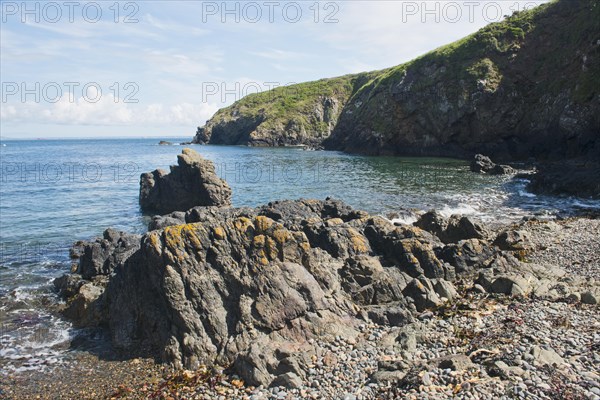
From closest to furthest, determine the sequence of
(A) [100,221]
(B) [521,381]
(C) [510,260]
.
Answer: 1. (B) [521,381]
2. (C) [510,260]
3. (A) [100,221]

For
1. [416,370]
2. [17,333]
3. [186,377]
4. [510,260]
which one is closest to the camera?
[416,370]

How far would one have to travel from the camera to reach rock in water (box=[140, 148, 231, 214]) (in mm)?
41406

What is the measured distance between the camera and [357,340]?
1436 cm

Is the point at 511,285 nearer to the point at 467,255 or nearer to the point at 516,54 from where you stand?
the point at 467,255

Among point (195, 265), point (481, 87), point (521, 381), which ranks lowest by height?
point (521, 381)

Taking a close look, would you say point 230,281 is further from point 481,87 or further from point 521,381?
point 481,87

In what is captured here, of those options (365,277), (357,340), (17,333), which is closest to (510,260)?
(365,277)

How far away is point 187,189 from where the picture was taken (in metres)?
42.7

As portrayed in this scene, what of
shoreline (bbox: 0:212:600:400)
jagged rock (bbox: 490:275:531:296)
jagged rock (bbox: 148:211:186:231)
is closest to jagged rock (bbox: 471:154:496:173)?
shoreline (bbox: 0:212:600:400)

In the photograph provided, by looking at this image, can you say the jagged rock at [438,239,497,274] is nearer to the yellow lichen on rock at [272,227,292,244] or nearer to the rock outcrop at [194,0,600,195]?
the yellow lichen on rock at [272,227,292,244]

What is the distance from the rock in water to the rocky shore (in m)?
20.4

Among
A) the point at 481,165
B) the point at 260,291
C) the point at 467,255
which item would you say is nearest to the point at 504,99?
the point at 481,165

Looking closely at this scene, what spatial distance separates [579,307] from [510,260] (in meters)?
5.62

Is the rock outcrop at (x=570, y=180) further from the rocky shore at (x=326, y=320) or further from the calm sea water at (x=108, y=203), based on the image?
the rocky shore at (x=326, y=320)
